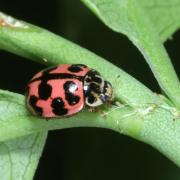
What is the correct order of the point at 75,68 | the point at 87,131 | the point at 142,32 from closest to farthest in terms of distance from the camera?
the point at 142,32
the point at 75,68
the point at 87,131

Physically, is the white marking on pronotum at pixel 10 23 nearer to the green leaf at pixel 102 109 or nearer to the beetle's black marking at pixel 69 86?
the green leaf at pixel 102 109

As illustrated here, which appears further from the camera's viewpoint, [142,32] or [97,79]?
[97,79]

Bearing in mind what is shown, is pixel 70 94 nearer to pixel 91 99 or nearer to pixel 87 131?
pixel 91 99

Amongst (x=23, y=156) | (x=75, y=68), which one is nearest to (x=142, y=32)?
(x=75, y=68)

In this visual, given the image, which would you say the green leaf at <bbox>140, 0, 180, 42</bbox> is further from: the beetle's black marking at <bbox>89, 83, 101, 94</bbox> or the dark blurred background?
the dark blurred background

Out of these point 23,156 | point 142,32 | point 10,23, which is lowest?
point 23,156

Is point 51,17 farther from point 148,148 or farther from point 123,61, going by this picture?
point 148,148

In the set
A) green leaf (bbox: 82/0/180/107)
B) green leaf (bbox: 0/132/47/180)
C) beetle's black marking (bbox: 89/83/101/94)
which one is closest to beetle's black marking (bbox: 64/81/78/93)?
beetle's black marking (bbox: 89/83/101/94)
